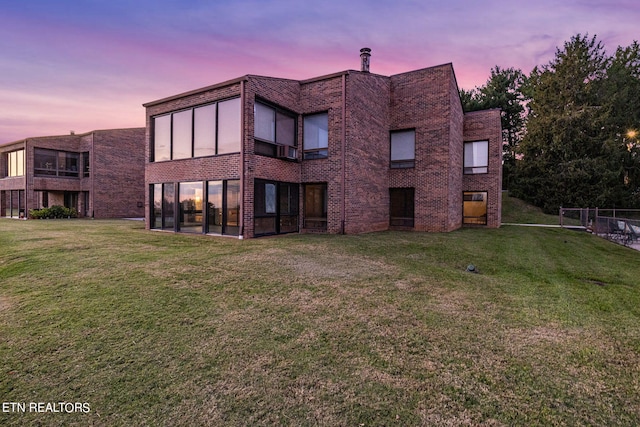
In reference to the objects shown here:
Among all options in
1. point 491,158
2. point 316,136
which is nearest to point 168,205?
point 316,136

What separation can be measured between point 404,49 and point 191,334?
1578 centimetres

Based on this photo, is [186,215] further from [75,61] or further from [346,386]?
[346,386]

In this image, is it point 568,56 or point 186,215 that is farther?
point 568,56

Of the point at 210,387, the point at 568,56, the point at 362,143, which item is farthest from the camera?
the point at 568,56

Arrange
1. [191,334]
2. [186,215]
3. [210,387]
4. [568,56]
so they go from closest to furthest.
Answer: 1. [210,387]
2. [191,334]
3. [186,215]
4. [568,56]

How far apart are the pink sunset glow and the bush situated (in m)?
7.09

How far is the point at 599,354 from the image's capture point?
2.93 meters

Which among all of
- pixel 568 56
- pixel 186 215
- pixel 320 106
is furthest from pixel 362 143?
pixel 568 56

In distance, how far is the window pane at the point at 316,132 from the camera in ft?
41.5

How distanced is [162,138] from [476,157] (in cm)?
1698

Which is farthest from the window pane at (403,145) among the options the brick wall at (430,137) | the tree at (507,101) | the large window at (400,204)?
the tree at (507,101)

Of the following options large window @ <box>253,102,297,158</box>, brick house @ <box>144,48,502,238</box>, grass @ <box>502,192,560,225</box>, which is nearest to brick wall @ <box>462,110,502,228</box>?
brick house @ <box>144,48,502,238</box>

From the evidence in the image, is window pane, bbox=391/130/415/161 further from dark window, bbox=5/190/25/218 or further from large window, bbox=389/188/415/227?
dark window, bbox=5/190/25/218

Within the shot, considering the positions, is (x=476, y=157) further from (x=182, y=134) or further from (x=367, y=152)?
(x=182, y=134)
